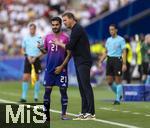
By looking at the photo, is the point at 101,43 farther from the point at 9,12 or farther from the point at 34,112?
the point at 34,112

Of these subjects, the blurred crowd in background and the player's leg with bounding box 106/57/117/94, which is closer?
the player's leg with bounding box 106/57/117/94

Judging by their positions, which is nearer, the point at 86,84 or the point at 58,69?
the point at 58,69

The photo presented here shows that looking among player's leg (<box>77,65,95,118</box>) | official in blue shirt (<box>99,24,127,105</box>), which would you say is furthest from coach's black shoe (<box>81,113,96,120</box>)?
official in blue shirt (<box>99,24,127,105</box>)

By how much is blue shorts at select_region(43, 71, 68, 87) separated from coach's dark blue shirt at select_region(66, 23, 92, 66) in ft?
1.38

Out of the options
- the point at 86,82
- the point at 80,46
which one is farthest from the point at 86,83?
the point at 80,46

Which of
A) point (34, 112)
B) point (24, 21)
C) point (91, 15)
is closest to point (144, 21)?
point (91, 15)

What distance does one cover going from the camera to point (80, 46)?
15.0 m

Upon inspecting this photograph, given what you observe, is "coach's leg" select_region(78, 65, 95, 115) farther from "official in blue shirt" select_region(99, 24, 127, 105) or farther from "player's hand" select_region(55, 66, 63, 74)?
"official in blue shirt" select_region(99, 24, 127, 105)

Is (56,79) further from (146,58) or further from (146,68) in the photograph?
(146,58)

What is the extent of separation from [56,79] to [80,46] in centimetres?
87

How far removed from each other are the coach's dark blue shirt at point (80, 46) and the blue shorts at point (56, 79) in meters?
0.42

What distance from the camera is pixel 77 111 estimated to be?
55.8 feet

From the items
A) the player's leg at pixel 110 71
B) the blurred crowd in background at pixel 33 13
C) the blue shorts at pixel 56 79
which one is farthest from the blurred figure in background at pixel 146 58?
the blue shorts at pixel 56 79

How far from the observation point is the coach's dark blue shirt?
1485 cm
